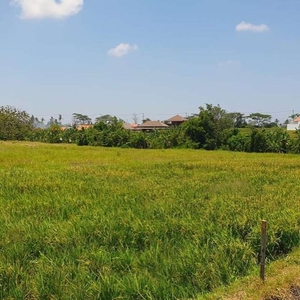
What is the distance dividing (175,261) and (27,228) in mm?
2401

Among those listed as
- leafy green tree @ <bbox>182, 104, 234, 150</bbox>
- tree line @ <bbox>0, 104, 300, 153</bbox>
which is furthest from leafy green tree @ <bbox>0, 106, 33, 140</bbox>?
leafy green tree @ <bbox>182, 104, 234, 150</bbox>

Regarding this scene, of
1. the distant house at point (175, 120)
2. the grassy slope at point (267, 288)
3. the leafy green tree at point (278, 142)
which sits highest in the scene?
the distant house at point (175, 120)

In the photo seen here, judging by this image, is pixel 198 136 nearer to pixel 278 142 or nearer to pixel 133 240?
pixel 278 142

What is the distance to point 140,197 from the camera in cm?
747

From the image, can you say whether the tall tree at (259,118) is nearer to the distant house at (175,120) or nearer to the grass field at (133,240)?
the distant house at (175,120)

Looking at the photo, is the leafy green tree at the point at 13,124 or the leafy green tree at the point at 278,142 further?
the leafy green tree at the point at 13,124

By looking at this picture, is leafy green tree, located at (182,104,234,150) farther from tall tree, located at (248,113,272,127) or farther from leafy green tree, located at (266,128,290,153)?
tall tree, located at (248,113,272,127)

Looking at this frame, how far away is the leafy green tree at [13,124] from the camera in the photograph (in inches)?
1853

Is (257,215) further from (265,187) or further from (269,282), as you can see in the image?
(265,187)

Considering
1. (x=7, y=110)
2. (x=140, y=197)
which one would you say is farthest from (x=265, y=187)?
(x=7, y=110)

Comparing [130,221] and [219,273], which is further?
[130,221]

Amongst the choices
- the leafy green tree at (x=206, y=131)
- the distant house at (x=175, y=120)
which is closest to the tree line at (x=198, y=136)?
the leafy green tree at (x=206, y=131)

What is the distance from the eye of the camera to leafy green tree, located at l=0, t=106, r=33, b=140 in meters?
47.1

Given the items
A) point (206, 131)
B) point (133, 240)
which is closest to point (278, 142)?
point (206, 131)
